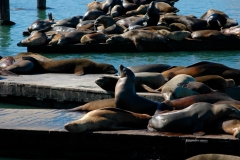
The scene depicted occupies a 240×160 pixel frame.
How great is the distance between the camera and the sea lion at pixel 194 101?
6.17 metres

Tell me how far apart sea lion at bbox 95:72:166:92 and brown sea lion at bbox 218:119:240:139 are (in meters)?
2.18

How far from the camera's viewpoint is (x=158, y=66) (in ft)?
28.3

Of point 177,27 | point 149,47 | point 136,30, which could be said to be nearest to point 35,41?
point 136,30

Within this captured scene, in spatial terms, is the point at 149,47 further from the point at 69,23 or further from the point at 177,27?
the point at 69,23

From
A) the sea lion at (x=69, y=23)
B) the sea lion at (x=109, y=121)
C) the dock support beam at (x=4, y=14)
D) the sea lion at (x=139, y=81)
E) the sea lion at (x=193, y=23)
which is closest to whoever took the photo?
the sea lion at (x=109, y=121)

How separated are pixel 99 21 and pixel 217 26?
2989mm

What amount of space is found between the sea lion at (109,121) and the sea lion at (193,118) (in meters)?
0.22

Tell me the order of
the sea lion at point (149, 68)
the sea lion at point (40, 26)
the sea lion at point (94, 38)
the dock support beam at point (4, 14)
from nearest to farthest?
the sea lion at point (149, 68) < the sea lion at point (94, 38) < the sea lion at point (40, 26) < the dock support beam at point (4, 14)

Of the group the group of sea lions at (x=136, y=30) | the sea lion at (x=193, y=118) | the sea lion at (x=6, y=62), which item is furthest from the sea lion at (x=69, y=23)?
the sea lion at (x=193, y=118)

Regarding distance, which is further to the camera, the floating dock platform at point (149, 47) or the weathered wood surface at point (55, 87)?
the floating dock platform at point (149, 47)

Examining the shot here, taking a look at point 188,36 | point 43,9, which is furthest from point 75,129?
point 43,9

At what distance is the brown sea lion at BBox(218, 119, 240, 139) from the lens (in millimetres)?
5449

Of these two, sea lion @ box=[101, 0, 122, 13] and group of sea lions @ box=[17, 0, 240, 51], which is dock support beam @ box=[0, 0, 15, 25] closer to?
group of sea lions @ box=[17, 0, 240, 51]

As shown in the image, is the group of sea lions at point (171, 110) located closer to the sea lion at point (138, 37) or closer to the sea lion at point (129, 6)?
the sea lion at point (138, 37)
